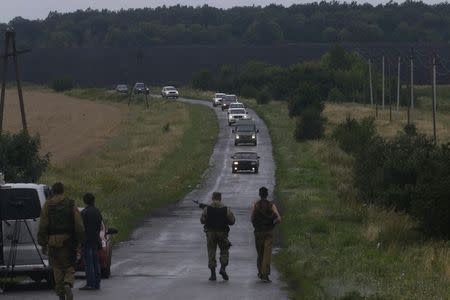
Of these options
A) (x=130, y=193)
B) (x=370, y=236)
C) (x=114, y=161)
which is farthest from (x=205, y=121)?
(x=370, y=236)

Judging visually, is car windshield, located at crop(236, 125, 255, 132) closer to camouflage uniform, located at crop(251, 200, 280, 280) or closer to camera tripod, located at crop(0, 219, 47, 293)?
camouflage uniform, located at crop(251, 200, 280, 280)

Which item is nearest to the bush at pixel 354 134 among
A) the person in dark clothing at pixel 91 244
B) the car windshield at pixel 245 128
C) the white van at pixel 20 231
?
the car windshield at pixel 245 128

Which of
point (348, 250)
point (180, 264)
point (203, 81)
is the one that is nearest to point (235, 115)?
point (180, 264)

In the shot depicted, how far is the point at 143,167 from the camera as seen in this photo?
65.4m

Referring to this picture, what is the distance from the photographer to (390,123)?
9506 centimetres

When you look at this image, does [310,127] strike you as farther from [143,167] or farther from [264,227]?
[264,227]

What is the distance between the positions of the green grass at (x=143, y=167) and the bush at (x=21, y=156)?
81.7 inches

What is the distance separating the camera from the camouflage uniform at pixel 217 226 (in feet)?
75.1

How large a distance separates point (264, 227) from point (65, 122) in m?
89.3

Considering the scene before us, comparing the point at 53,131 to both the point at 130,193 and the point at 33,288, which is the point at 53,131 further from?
the point at 33,288

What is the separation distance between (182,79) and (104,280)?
563ft

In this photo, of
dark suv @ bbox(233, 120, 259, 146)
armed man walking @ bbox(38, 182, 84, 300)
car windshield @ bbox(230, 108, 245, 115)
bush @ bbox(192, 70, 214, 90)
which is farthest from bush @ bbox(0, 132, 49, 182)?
bush @ bbox(192, 70, 214, 90)

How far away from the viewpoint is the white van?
20.6m

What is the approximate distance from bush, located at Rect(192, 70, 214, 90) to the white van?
15879 centimetres
